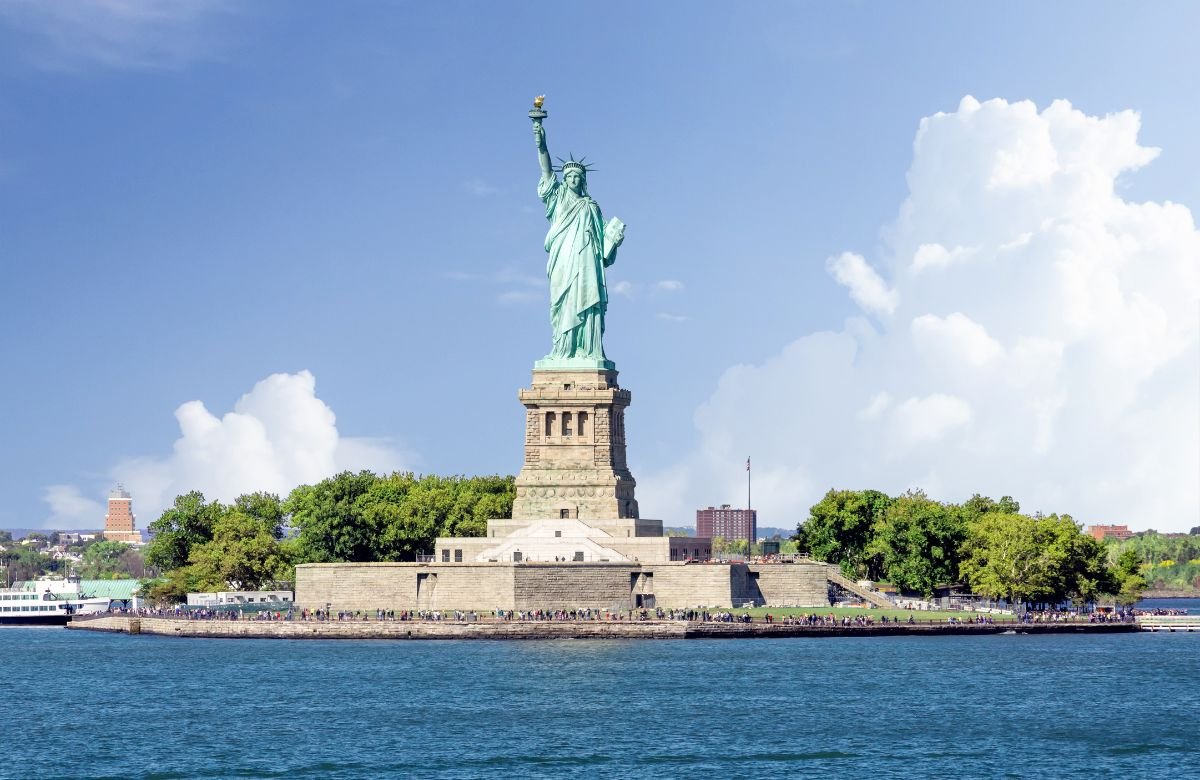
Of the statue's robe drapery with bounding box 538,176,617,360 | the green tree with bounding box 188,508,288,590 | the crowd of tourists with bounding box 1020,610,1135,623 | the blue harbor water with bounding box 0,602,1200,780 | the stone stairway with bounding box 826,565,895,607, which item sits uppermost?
the statue's robe drapery with bounding box 538,176,617,360

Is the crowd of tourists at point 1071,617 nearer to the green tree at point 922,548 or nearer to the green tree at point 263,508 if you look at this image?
the green tree at point 922,548

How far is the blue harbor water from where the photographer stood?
2736 inches

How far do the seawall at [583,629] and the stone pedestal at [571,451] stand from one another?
34.5 feet

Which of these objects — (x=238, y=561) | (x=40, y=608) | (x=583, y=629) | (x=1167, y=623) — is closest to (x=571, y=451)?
(x=583, y=629)

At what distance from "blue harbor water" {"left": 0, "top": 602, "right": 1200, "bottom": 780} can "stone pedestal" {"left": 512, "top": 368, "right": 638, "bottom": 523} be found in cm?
1388

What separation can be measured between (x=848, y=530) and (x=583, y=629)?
32369 millimetres

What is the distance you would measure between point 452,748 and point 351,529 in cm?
6076

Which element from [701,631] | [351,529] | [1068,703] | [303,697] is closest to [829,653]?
[701,631]

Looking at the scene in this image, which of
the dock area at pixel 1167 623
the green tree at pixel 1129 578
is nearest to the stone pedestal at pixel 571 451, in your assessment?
the dock area at pixel 1167 623

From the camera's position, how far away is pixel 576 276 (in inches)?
4968

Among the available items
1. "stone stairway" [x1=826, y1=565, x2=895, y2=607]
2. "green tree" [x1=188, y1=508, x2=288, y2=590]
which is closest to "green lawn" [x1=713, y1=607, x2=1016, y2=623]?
"stone stairway" [x1=826, y1=565, x2=895, y2=607]

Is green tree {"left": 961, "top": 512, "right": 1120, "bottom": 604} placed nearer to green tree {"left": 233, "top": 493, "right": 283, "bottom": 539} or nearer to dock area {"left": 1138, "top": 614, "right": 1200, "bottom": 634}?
dock area {"left": 1138, "top": 614, "right": 1200, "bottom": 634}

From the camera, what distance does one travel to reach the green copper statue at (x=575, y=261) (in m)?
126

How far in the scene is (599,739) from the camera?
243 ft
